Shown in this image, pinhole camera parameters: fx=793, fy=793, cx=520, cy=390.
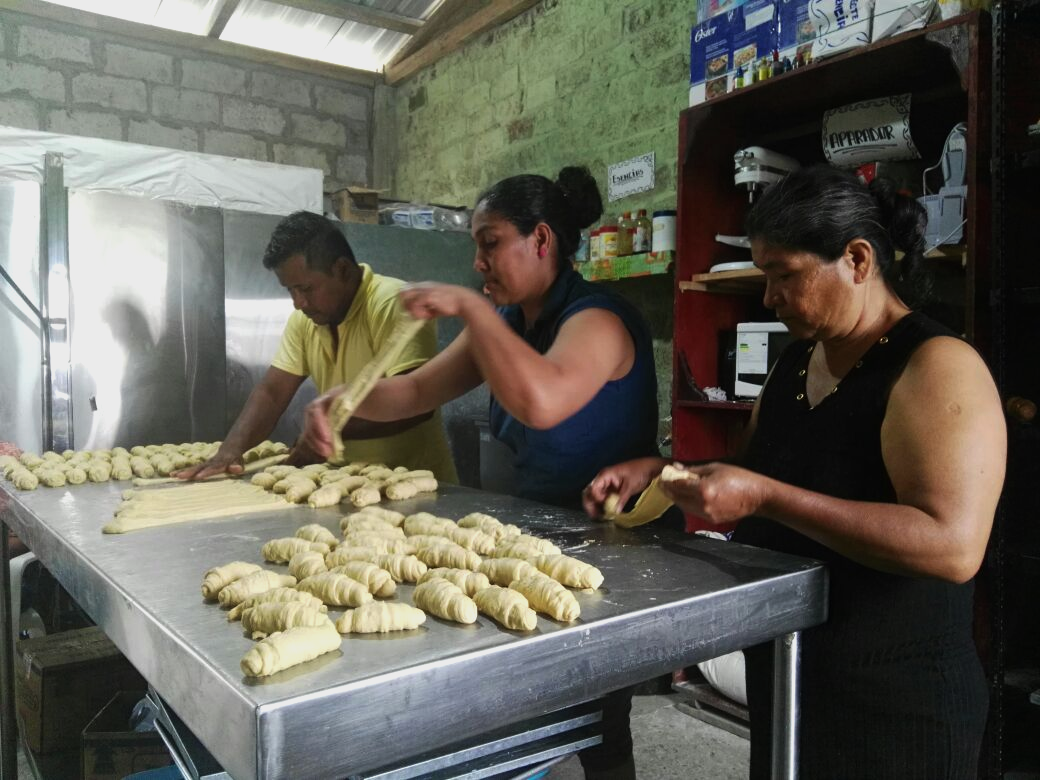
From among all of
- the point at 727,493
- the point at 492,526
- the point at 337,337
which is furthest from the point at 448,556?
the point at 337,337

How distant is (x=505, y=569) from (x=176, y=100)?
5860 millimetres

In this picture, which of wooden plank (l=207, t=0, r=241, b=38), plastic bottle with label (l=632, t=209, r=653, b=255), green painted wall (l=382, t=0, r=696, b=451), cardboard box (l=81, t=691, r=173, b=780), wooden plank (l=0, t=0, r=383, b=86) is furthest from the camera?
wooden plank (l=207, t=0, r=241, b=38)

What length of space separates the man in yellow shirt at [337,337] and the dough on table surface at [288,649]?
5.91ft

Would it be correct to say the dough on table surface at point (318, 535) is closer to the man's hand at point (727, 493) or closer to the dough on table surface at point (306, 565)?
the dough on table surface at point (306, 565)

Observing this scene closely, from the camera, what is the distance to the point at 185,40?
5.87 metres

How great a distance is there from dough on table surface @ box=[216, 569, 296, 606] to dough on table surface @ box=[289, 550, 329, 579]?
43 millimetres

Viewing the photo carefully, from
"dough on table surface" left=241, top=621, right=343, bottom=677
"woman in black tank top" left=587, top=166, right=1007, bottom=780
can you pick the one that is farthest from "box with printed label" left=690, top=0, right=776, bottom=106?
"dough on table surface" left=241, top=621, right=343, bottom=677

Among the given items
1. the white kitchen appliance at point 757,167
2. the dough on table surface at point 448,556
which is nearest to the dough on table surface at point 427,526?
the dough on table surface at point 448,556

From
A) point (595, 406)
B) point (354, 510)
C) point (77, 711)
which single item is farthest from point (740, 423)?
point (77, 711)

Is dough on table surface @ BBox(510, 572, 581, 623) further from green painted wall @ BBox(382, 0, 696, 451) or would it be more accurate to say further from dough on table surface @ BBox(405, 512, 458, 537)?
green painted wall @ BBox(382, 0, 696, 451)

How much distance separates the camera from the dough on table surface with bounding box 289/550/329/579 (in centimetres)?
133

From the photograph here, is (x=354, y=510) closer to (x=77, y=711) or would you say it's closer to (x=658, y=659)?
(x=658, y=659)

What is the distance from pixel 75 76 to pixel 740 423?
5.16 m

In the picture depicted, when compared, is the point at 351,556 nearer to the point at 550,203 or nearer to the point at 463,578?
the point at 463,578
